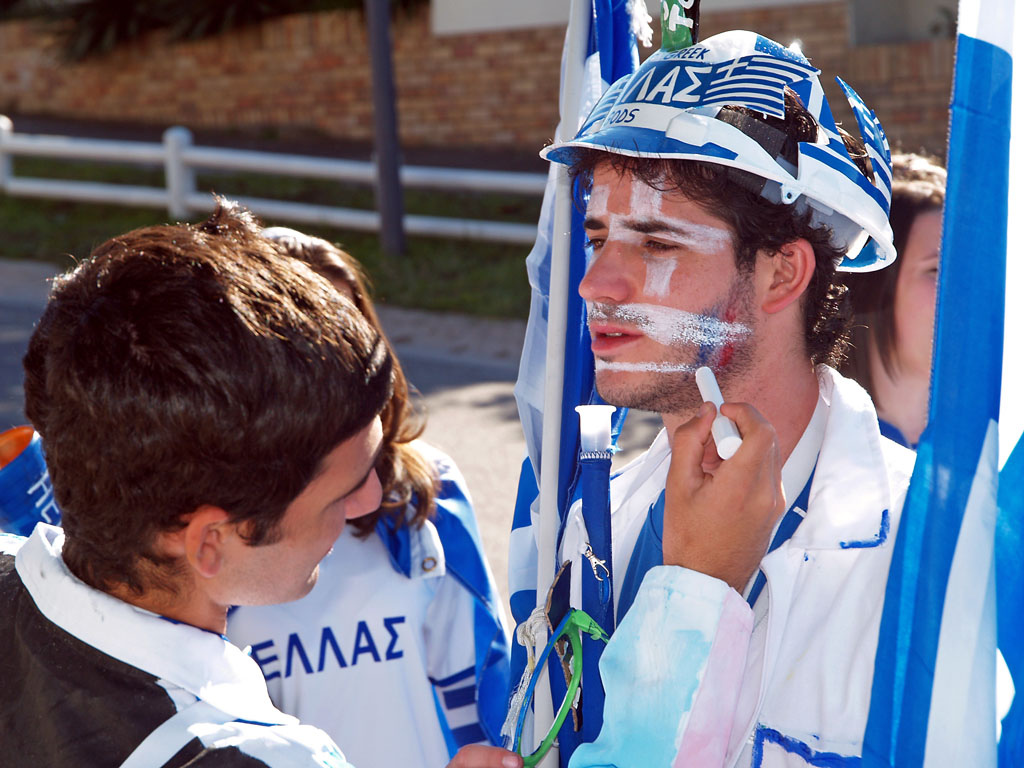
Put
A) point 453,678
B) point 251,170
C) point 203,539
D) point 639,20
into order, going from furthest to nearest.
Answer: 1. point 251,170
2. point 453,678
3. point 639,20
4. point 203,539

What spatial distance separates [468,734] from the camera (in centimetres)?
253

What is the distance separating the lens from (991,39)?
135 cm

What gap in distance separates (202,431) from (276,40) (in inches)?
528

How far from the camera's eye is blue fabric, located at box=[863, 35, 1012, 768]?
1344mm

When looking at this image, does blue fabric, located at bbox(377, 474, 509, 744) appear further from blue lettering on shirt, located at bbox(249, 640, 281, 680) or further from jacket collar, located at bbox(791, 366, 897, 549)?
jacket collar, located at bbox(791, 366, 897, 549)

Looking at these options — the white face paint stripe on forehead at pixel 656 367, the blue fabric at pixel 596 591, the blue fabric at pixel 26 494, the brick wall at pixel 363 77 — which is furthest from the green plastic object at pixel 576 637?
the brick wall at pixel 363 77

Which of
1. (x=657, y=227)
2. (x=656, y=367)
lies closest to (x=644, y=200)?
(x=657, y=227)

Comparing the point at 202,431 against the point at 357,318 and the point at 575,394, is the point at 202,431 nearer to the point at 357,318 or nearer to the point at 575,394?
the point at 357,318

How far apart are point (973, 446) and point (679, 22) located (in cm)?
86

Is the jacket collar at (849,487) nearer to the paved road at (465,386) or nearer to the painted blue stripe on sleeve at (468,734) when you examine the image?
the painted blue stripe on sleeve at (468,734)

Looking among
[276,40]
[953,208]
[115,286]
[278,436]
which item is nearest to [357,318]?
[278,436]

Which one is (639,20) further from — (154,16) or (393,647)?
(154,16)

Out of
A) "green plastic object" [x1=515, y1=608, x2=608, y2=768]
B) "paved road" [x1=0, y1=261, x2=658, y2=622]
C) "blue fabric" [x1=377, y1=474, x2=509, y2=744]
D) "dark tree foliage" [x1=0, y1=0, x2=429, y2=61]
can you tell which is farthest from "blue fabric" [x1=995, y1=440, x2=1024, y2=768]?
"dark tree foliage" [x1=0, y1=0, x2=429, y2=61]

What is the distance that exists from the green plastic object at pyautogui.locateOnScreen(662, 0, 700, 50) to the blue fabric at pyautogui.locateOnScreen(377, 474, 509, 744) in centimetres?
117
